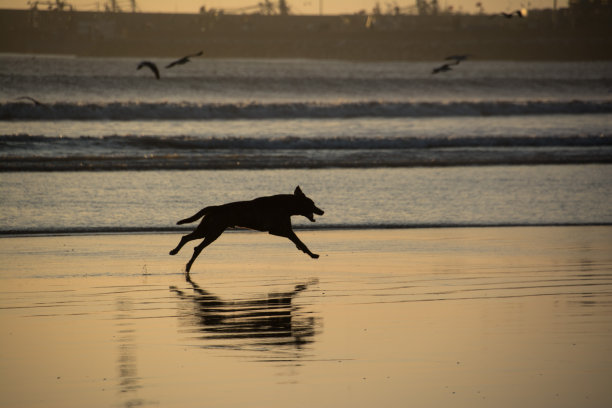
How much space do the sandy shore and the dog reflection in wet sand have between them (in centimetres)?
3

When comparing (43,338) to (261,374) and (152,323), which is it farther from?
(261,374)

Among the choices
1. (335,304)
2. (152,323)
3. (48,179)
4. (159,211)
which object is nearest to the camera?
(152,323)

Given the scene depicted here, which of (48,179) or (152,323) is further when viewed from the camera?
(48,179)

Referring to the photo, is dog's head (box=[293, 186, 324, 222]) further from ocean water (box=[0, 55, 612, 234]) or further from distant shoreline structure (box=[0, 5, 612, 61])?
distant shoreline structure (box=[0, 5, 612, 61])

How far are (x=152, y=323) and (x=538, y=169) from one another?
16.1 meters

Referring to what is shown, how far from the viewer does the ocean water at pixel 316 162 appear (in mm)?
16344

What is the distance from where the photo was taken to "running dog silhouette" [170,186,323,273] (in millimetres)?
11242

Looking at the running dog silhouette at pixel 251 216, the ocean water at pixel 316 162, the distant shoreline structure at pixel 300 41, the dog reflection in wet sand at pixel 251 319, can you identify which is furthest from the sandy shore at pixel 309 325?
the distant shoreline structure at pixel 300 41

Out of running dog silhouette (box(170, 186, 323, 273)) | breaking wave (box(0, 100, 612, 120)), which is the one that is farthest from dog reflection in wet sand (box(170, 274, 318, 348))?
breaking wave (box(0, 100, 612, 120))

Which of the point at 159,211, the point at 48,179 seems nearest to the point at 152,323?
the point at 159,211

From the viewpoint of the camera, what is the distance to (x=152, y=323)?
8367 millimetres

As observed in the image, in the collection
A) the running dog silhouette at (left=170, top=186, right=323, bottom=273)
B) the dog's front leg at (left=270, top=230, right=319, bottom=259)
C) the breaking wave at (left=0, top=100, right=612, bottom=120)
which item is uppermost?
the running dog silhouette at (left=170, top=186, right=323, bottom=273)

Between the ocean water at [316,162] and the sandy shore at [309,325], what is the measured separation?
3.19 m

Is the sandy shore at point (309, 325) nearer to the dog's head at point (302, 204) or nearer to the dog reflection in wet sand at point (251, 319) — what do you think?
the dog reflection in wet sand at point (251, 319)
